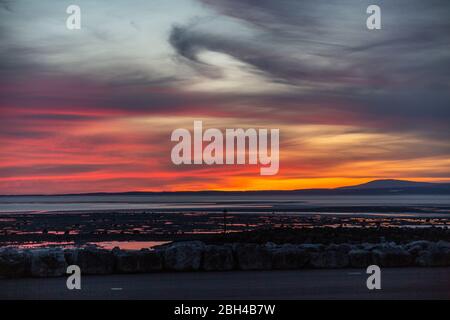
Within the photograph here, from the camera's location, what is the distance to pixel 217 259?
70.9ft

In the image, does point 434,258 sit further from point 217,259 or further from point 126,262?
point 126,262

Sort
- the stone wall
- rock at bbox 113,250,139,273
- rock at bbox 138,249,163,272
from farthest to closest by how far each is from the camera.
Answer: rock at bbox 138,249,163,272 → rock at bbox 113,250,139,273 → the stone wall

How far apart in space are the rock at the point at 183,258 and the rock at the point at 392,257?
179 inches

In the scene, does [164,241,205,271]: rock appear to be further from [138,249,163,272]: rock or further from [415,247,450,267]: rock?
[415,247,450,267]: rock

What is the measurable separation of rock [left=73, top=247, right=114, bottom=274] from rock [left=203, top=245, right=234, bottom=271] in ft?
7.64

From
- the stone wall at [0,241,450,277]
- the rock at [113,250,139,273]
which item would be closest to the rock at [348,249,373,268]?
the stone wall at [0,241,450,277]

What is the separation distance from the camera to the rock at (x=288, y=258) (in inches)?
862

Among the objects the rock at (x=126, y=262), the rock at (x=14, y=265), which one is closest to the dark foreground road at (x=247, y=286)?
the rock at (x=14, y=265)

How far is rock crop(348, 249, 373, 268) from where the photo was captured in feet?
72.6

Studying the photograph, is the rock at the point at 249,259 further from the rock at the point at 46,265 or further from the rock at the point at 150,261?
the rock at the point at 46,265

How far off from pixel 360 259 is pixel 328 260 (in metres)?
0.83

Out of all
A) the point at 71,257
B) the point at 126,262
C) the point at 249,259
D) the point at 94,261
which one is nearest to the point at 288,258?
the point at 249,259

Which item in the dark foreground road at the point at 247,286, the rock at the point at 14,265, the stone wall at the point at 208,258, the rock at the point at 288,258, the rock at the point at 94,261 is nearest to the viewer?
the dark foreground road at the point at 247,286
